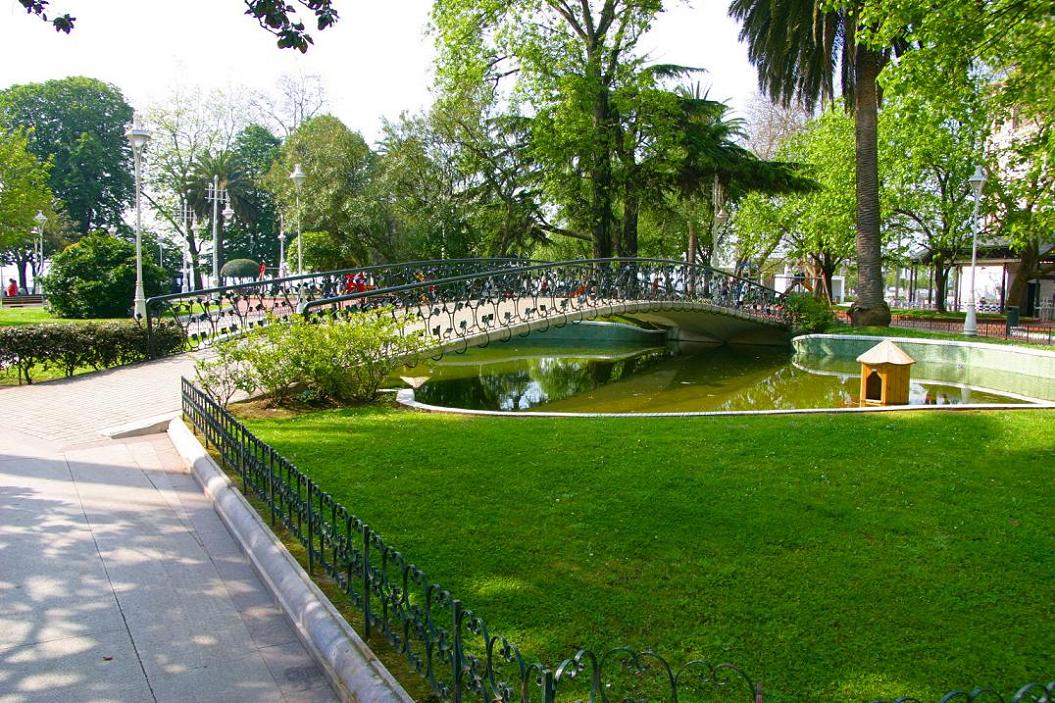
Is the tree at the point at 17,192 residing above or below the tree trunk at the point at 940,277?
above

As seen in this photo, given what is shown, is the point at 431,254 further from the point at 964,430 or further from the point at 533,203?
the point at 964,430

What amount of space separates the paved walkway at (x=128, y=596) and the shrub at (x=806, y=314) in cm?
2120

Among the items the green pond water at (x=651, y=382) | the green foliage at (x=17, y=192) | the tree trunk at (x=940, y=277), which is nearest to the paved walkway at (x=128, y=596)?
the green pond water at (x=651, y=382)

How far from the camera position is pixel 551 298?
17969 mm

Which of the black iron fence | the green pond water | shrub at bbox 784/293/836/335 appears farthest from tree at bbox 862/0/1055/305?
shrub at bbox 784/293/836/335

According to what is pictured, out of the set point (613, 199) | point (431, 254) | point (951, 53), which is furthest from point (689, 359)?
point (431, 254)

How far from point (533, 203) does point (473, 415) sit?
21627 mm

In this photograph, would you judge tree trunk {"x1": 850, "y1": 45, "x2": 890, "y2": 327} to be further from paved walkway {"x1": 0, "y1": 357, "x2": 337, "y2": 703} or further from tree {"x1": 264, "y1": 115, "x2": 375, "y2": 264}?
tree {"x1": 264, "y1": 115, "x2": 375, "y2": 264}

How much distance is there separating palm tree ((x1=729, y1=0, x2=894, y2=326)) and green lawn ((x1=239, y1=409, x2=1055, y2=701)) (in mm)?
14473

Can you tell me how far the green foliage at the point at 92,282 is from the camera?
23.2 meters

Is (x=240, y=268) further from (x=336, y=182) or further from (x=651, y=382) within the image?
(x=651, y=382)

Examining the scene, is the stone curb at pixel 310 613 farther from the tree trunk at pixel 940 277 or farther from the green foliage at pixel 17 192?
the tree trunk at pixel 940 277

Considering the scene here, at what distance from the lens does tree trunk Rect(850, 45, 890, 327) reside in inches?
838

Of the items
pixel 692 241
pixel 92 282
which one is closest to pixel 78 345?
pixel 92 282
